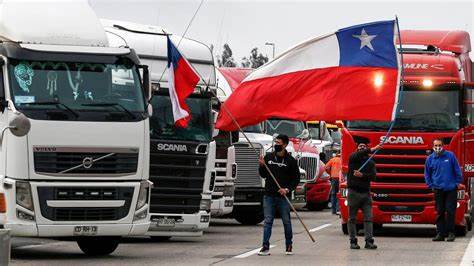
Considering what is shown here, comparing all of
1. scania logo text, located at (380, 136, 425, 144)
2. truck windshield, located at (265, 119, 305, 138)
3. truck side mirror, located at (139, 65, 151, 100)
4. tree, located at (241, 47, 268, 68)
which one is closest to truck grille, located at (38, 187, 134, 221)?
truck side mirror, located at (139, 65, 151, 100)

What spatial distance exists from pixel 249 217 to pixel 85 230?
1160cm

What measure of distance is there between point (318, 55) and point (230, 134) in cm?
822

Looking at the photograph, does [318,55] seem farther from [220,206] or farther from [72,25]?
[220,206]

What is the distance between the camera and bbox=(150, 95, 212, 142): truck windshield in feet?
74.4

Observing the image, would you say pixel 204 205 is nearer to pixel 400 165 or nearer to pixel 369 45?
pixel 400 165

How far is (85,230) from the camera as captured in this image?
62.6ft

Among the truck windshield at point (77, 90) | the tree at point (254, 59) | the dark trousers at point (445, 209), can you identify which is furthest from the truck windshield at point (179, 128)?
the tree at point (254, 59)

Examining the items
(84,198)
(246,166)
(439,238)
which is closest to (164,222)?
(84,198)

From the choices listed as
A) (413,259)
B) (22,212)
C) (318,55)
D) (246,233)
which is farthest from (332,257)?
(246,233)

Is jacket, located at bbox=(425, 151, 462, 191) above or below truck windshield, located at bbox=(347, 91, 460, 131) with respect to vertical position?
below

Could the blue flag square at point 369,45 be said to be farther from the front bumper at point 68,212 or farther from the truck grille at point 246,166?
the truck grille at point 246,166

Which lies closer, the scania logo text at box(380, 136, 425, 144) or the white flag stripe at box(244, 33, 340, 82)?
the white flag stripe at box(244, 33, 340, 82)

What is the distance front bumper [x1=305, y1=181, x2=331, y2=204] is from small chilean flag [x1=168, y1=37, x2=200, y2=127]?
1666cm

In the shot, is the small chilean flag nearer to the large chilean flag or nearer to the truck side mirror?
the truck side mirror
